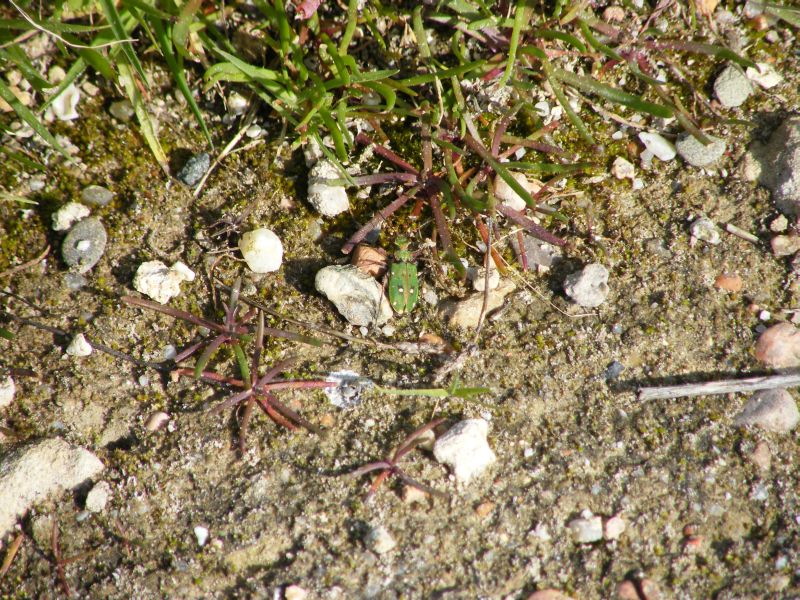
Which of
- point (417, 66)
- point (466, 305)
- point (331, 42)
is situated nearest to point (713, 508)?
point (466, 305)

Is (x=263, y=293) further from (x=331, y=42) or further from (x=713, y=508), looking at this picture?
(x=713, y=508)

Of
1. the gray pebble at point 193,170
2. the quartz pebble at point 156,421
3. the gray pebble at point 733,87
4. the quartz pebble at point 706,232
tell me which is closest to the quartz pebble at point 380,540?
the quartz pebble at point 156,421

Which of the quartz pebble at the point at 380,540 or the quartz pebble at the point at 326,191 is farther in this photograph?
the quartz pebble at the point at 326,191

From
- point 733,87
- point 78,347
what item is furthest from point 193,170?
point 733,87

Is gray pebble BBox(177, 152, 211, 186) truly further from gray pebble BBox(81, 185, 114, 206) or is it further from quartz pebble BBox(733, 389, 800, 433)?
quartz pebble BBox(733, 389, 800, 433)

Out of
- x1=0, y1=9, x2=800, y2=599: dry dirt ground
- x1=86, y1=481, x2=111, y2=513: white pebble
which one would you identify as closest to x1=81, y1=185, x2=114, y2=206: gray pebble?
x1=0, y1=9, x2=800, y2=599: dry dirt ground

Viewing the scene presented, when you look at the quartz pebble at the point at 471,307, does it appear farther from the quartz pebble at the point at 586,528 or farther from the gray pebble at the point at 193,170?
the gray pebble at the point at 193,170

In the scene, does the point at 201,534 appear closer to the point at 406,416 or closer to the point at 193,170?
the point at 406,416
